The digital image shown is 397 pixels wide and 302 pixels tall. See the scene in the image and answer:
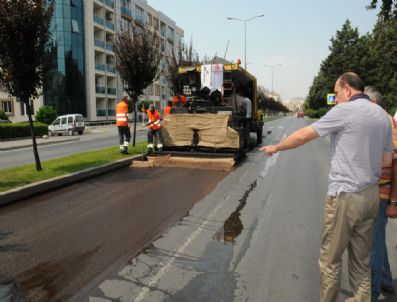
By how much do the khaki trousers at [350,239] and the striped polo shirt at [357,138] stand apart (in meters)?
0.10

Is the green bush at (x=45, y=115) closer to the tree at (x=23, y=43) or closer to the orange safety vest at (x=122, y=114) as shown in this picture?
the orange safety vest at (x=122, y=114)

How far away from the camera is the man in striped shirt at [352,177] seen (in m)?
2.78

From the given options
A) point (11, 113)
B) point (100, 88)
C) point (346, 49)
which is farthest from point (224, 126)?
point (346, 49)

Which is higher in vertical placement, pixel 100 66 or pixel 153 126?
pixel 100 66

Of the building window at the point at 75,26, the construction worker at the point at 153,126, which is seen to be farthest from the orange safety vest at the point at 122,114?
the building window at the point at 75,26

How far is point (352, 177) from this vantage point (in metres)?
2.79

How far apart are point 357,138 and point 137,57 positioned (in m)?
12.8

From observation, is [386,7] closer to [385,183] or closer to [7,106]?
[385,183]

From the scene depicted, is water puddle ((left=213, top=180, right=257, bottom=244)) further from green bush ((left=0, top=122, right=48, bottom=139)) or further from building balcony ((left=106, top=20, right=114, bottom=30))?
building balcony ((left=106, top=20, right=114, bottom=30))

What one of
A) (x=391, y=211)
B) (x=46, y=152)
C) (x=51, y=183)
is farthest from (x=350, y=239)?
(x=46, y=152)

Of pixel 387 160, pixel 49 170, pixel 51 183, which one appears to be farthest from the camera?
pixel 49 170

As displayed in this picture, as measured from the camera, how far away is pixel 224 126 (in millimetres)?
11680

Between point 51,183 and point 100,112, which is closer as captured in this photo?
point 51,183

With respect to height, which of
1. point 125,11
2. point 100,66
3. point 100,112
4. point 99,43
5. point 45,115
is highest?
point 125,11
